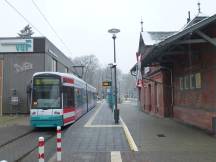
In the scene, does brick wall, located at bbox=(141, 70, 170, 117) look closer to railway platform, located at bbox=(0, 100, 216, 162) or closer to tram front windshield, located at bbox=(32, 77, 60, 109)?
tram front windshield, located at bbox=(32, 77, 60, 109)

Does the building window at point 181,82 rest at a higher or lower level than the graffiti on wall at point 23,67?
lower

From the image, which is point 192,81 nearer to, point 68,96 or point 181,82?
point 181,82

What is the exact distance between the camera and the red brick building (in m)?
15.6

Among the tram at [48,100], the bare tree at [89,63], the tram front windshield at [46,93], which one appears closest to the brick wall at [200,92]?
the tram at [48,100]

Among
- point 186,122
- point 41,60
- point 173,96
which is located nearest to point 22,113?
point 41,60

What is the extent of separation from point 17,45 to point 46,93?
52.4ft

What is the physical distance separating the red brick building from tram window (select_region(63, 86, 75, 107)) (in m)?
4.44

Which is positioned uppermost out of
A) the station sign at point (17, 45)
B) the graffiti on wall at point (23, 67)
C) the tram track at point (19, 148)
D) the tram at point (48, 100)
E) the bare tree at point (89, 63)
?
the bare tree at point (89, 63)

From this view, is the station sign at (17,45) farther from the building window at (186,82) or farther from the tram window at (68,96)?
the building window at (186,82)

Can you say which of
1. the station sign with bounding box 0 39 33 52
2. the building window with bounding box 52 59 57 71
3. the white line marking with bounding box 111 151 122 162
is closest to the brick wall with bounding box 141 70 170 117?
the building window with bounding box 52 59 57 71

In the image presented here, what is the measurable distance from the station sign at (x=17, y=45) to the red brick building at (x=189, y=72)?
11879 millimetres

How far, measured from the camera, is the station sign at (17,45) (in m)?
35.3

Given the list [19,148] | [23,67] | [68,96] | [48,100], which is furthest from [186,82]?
[23,67]

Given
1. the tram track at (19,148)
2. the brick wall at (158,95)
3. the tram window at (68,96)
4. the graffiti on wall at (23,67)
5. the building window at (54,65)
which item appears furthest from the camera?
the building window at (54,65)
